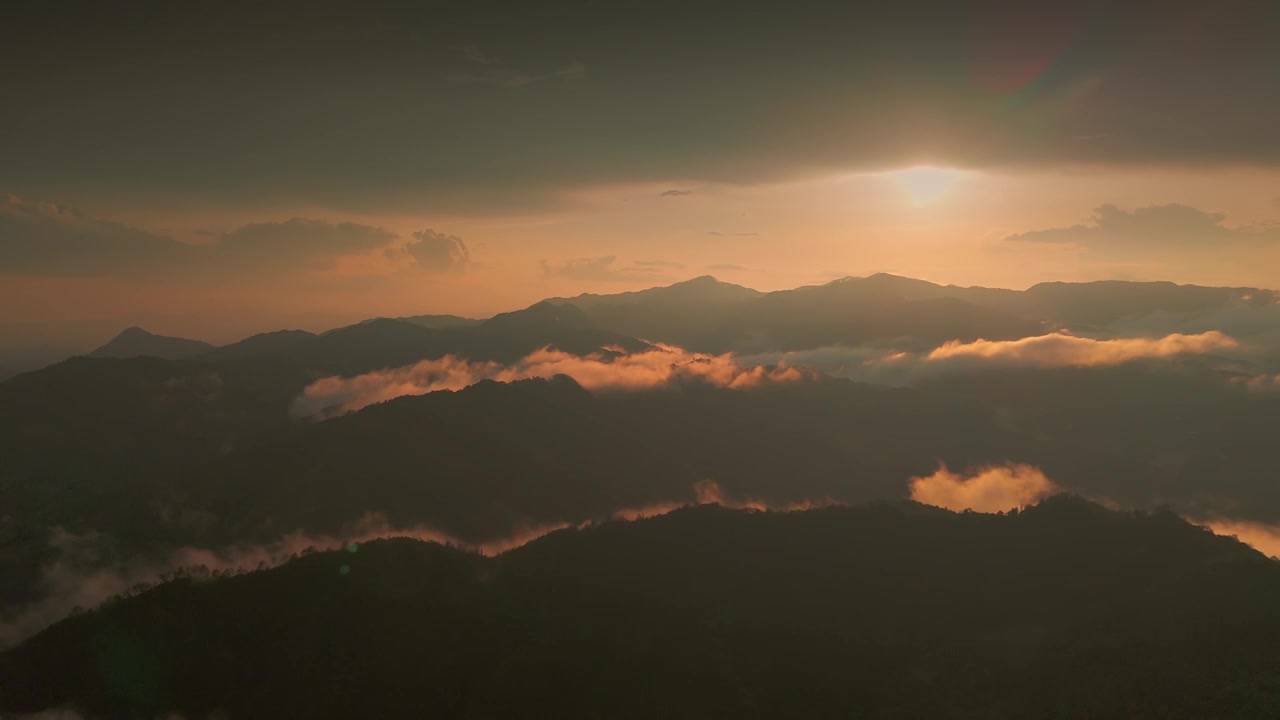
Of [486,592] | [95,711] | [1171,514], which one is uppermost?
[1171,514]

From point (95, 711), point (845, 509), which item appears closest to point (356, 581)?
point (95, 711)

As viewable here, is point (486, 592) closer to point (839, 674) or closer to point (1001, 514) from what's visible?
point (839, 674)

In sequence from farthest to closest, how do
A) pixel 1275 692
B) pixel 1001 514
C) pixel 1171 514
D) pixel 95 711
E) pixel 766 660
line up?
pixel 1001 514, pixel 1171 514, pixel 95 711, pixel 766 660, pixel 1275 692

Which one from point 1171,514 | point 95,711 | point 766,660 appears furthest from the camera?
point 1171,514

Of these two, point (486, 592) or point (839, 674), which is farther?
point (486, 592)

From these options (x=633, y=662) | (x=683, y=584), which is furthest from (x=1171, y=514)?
(x=633, y=662)

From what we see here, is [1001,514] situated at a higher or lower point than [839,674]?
higher
